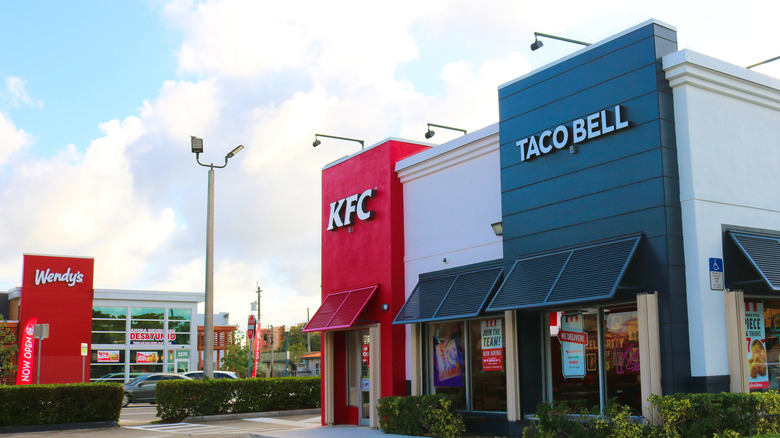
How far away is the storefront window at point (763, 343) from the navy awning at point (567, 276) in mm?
2350

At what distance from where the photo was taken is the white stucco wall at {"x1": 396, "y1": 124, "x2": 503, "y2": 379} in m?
15.9

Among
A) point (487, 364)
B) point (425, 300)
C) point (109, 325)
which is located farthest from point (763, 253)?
point (109, 325)

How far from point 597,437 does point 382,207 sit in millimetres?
8452

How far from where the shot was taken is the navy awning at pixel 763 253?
11.7 meters

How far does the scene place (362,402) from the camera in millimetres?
18953

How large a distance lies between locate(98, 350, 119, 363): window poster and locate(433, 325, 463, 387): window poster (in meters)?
32.5

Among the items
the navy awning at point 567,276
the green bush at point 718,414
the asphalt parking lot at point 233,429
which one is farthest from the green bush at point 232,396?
the green bush at point 718,414

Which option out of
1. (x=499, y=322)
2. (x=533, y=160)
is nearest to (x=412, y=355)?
(x=499, y=322)

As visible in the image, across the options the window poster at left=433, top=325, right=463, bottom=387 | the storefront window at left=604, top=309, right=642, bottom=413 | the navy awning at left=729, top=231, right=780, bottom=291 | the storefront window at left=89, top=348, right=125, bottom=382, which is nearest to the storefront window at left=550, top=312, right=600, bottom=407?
the storefront window at left=604, top=309, right=642, bottom=413

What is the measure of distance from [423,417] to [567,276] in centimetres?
463

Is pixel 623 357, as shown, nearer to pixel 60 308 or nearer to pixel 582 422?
pixel 582 422

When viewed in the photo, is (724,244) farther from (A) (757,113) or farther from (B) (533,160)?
(B) (533,160)

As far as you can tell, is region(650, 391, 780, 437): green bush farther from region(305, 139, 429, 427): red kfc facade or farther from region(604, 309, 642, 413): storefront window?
region(305, 139, 429, 427): red kfc facade

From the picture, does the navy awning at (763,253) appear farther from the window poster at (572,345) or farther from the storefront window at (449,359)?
the storefront window at (449,359)
